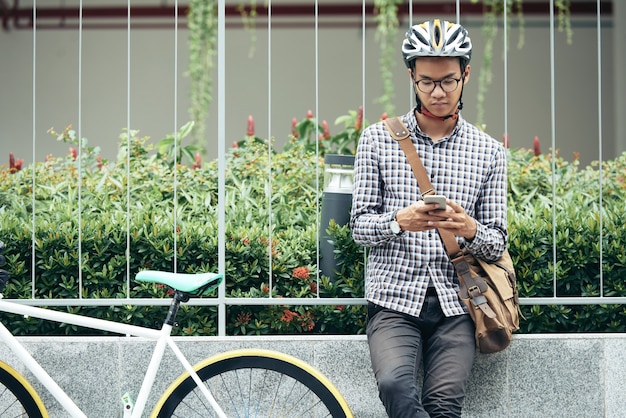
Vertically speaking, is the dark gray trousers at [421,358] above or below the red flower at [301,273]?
below

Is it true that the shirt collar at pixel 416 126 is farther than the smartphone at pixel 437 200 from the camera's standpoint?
Yes

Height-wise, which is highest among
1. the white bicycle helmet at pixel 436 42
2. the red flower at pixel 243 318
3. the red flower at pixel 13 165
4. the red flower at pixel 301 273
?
the white bicycle helmet at pixel 436 42

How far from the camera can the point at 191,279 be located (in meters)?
3.19

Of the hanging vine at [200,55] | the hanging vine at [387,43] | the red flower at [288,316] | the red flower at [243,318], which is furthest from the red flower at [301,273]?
the hanging vine at [200,55]

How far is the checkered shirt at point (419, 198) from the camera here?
3.55 meters

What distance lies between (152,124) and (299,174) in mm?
2981

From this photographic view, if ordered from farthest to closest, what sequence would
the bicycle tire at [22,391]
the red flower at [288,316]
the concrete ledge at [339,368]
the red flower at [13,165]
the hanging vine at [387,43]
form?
the hanging vine at [387,43], the red flower at [13,165], the red flower at [288,316], the concrete ledge at [339,368], the bicycle tire at [22,391]

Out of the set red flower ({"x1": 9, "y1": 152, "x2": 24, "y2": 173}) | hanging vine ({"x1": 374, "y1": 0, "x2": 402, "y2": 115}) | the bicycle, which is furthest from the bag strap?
hanging vine ({"x1": 374, "y1": 0, "x2": 402, "y2": 115})

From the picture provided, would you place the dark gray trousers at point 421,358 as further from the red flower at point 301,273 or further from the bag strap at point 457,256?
the red flower at point 301,273

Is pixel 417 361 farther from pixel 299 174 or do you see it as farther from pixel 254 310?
pixel 299 174

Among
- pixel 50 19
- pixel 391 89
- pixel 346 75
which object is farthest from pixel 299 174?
pixel 50 19

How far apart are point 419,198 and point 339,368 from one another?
2.76 feet

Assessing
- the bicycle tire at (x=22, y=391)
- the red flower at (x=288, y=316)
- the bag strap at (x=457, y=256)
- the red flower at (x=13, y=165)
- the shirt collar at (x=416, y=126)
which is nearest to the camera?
the bicycle tire at (x=22, y=391)

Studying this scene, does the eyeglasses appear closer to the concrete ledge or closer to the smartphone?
the smartphone
